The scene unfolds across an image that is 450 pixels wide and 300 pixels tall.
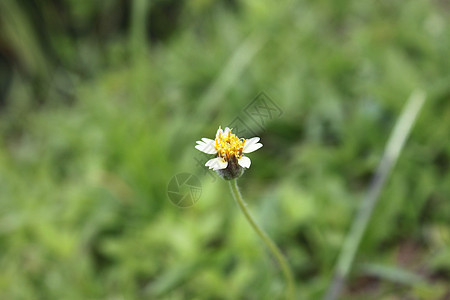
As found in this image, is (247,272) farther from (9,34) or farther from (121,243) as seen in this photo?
(9,34)

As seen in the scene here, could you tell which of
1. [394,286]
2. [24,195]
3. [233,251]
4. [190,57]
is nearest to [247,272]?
[233,251]

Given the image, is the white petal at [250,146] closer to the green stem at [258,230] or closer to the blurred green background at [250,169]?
the green stem at [258,230]

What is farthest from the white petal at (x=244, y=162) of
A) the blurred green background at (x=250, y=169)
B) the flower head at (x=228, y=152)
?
the blurred green background at (x=250, y=169)

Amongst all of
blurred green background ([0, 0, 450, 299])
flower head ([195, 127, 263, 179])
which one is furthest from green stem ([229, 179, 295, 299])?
blurred green background ([0, 0, 450, 299])

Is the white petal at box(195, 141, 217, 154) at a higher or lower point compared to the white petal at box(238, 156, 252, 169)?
higher

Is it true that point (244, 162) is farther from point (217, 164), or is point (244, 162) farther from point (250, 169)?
point (250, 169)

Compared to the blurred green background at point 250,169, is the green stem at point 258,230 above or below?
below

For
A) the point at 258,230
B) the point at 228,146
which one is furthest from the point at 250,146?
the point at 258,230

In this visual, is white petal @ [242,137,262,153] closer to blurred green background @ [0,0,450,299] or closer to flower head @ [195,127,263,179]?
flower head @ [195,127,263,179]
